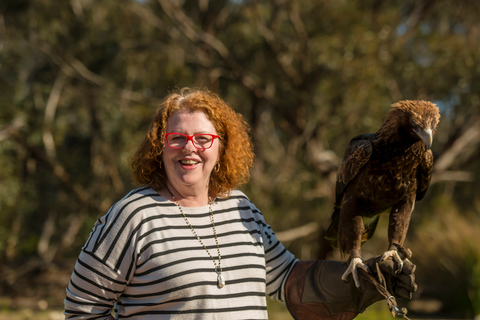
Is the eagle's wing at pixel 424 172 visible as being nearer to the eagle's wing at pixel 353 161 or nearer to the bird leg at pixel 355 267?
the eagle's wing at pixel 353 161

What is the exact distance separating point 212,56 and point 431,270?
564 centimetres

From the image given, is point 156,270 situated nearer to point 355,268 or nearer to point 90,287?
point 90,287

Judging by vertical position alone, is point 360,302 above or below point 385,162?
below

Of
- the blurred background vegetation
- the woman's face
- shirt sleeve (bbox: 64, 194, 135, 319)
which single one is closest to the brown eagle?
the woman's face

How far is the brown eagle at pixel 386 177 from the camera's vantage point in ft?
7.16

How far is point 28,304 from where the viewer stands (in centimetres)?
991

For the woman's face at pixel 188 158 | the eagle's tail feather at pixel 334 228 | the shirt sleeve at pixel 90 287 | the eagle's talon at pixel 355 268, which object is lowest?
the shirt sleeve at pixel 90 287

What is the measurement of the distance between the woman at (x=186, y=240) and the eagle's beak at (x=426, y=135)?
683 millimetres

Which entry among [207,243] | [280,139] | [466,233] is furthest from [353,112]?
[207,243]

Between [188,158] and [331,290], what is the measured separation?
0.87 meters

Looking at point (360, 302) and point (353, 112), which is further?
point (353, 112)

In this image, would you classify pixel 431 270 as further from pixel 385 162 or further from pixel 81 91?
pixel 81 91

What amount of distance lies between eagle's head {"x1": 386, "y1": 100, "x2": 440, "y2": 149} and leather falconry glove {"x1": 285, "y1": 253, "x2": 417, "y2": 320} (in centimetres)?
54

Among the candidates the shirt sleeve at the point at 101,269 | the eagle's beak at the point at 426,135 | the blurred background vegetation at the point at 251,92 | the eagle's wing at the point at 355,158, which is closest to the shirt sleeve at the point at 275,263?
the eagle's wing at the point at 355,158
